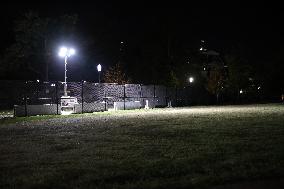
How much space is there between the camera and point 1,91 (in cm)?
4212

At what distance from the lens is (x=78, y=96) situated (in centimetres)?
3772

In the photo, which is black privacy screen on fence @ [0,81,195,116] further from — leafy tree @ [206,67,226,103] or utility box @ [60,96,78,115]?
leafy tree @ [206,67,226,103]

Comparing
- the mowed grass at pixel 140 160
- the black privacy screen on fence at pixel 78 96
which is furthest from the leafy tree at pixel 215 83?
the mowed grass at pixel 140 160

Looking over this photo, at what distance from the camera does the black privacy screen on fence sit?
3394cm

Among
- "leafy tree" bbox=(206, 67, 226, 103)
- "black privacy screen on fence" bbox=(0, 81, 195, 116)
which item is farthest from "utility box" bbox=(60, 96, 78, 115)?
"leafy tree" bbox=(206, 67, 226, 103)

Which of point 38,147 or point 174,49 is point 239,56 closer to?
point 174,49

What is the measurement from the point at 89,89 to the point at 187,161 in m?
29.2

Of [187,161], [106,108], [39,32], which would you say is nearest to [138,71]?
[39,32]

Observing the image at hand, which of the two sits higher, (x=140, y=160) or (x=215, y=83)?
(x=215, y=83)

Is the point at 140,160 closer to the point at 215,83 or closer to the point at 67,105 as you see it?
the point at 67,105

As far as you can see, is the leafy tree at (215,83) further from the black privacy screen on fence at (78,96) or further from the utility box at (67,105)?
the utility box at (67,105)

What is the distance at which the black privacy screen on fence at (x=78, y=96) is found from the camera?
111 ft

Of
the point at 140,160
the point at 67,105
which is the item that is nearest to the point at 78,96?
the point at 67,105

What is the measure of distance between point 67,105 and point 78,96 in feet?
7.17
